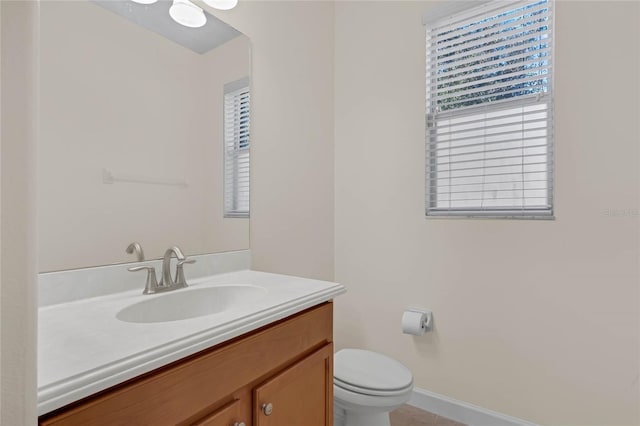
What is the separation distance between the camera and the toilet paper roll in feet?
5.79

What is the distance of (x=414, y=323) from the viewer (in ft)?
5.81

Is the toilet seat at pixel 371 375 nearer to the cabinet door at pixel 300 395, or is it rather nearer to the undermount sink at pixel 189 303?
the cabinet door at pixel 300 395

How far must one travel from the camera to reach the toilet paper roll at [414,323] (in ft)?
5.79

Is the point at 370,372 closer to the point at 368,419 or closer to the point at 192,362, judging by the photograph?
the point at 368,419

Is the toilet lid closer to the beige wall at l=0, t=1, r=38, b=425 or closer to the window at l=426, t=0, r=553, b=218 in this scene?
the window at l=426, t=0, r=553, b=218

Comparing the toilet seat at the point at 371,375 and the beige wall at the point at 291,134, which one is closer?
the toilet seat at the point at 371,375

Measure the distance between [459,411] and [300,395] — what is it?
122 centimetres

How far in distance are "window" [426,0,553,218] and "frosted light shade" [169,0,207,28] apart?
4.08ft

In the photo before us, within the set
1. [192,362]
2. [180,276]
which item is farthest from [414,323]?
[192,362]

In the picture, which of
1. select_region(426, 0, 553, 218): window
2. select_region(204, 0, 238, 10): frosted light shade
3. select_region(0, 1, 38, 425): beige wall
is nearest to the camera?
select_region(0, 1, 38, 425): beige wall

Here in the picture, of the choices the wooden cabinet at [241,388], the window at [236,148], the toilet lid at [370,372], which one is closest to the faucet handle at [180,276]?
the window at [236,148]

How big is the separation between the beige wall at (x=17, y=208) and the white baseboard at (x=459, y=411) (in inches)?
76.6

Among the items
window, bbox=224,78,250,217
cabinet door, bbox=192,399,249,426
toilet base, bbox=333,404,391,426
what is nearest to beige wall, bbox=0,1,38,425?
cabinet door, bbox=192,399,249,426

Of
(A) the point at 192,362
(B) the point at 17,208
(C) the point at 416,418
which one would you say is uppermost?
(B) the point at 17,208
